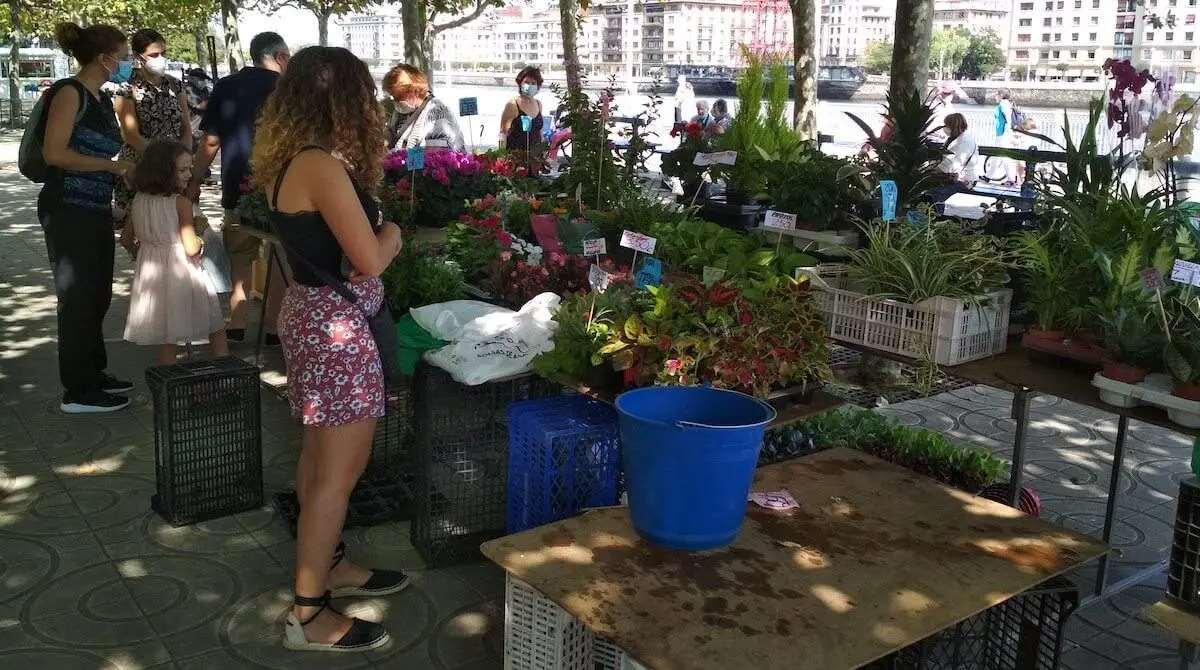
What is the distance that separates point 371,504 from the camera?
151 inches

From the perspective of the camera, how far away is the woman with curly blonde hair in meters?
2.58

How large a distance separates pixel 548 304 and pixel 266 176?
3.34 ft

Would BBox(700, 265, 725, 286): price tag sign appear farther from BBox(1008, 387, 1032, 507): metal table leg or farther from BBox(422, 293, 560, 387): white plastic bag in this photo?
BBox(1008, 387, 1032, 507): metal table leg

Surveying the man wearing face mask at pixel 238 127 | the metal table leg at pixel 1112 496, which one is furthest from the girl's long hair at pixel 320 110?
the man wearing face mask at pixel 238 127

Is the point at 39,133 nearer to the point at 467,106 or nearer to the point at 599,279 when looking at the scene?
A: the point at 599,279

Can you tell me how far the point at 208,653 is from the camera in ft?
9.44

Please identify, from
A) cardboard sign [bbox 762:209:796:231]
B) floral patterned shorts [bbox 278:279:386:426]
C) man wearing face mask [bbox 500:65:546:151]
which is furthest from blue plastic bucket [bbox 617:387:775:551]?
man wearing face mask [bbox 500:65:546:151]

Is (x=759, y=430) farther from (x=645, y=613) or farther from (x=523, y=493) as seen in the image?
(x=523, y=493)

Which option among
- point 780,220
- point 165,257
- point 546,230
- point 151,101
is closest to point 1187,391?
point 780,220

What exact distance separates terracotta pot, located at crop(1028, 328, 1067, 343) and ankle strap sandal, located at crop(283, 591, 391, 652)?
207 centimetres

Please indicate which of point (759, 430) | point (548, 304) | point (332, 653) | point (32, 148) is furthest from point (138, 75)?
point (759, 430)

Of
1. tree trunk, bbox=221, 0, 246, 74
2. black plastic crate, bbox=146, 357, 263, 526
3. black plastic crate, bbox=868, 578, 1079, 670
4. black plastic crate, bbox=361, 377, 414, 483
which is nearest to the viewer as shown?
black plastic crate, bbox=868, 578, 1079, 670

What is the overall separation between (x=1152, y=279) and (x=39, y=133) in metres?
4.19

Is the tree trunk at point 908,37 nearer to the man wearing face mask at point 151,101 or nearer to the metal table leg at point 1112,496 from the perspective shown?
the metal table leg at point 1112,496
